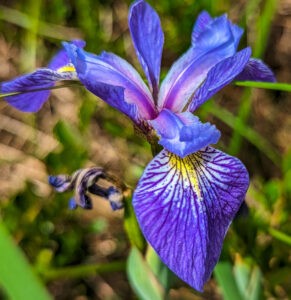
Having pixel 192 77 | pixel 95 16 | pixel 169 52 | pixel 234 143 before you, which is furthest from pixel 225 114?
pixel 192 77

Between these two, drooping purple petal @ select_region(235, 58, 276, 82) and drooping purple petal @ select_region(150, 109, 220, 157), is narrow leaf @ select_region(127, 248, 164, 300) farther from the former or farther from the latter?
drooping purple petal @ select_region(235, 58, 276, 82)

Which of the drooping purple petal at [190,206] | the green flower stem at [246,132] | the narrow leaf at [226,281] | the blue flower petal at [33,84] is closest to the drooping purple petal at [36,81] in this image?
the blue flower petal at [33,84]

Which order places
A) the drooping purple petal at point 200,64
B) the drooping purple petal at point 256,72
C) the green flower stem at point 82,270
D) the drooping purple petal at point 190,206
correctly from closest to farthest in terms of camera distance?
the drooping purple petal at point 190,206 → the drooping purple petal at point 200,64 → the drooping purple petal at point 256,72 → the green flower stem at point 82,270

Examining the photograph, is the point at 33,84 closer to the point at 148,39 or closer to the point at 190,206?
the point at 148,39

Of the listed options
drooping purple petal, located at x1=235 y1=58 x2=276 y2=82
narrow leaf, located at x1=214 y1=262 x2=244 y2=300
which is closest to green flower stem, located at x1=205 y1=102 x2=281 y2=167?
drooping purple petal, located at x1=235 y1=58 x2=276 y2=82

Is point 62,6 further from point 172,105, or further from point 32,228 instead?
point 172,105

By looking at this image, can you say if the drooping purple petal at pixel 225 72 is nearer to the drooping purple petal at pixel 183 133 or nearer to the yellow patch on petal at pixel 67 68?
the drooping purple petal at pixel 183 133
